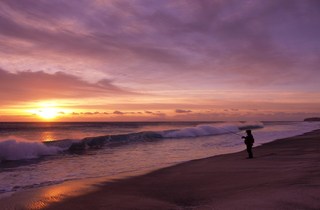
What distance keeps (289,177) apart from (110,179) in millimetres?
5568

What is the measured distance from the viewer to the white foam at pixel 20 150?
19.3 metres

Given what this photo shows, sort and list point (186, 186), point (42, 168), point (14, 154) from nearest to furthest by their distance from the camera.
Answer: point (186, 186) < point (42, 168) < point (14, 154)

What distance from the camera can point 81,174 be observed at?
1250 cm

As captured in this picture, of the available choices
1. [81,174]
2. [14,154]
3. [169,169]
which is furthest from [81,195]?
[14,154]

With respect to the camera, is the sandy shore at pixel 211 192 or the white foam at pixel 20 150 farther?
the white foam at pixel 20 150

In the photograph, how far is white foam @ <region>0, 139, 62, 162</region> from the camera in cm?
1926

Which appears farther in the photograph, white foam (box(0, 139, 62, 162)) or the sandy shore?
white foam (box(0, 139, 62, 162))

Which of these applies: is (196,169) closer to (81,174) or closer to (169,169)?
(169,169)

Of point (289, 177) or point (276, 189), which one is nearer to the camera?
point (276, 189)

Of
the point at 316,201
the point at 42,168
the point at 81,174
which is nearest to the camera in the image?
the point at 316,201

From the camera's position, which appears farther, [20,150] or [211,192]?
[20,150]

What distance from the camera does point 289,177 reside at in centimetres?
848

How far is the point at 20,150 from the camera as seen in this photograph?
64.7ft

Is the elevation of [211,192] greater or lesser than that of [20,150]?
lesser
